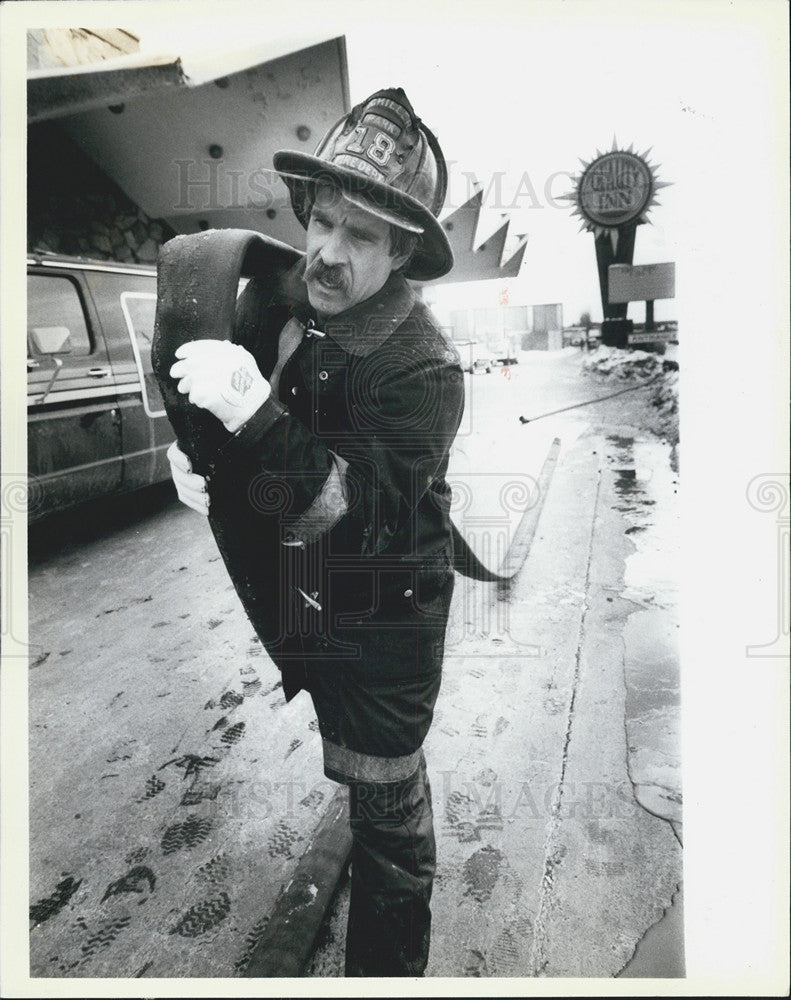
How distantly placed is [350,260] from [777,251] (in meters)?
0.91

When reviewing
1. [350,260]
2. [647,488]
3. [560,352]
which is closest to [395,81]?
[350,260]

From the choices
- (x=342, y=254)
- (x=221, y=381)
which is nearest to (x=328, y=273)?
(x=342, y=254)

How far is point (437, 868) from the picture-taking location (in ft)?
4.49

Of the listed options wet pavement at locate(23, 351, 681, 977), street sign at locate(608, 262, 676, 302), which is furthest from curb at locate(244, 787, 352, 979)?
street sign at locate(608, 262, 676, 302)

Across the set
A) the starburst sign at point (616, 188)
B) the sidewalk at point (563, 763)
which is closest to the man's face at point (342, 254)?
the starburst sign at point (616, 188)

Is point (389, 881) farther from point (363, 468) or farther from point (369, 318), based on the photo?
point (369, 318)

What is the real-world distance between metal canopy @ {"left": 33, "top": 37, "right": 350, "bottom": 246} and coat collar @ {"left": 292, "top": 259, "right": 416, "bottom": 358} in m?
0.24

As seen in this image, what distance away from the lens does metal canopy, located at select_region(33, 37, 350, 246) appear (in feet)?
4.11

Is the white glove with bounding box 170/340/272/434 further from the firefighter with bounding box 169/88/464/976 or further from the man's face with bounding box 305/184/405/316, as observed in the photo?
the man's face with bounding box 305/184/405/316

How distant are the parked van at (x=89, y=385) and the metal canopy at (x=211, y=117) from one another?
237 millimetres

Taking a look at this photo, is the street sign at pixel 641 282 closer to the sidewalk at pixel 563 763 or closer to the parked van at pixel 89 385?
the sidewalk at pixel 563 763

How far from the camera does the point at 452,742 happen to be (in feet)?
5.03

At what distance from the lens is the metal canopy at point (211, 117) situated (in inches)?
49.4

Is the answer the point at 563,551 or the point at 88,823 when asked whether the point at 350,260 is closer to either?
the point at 563,551
